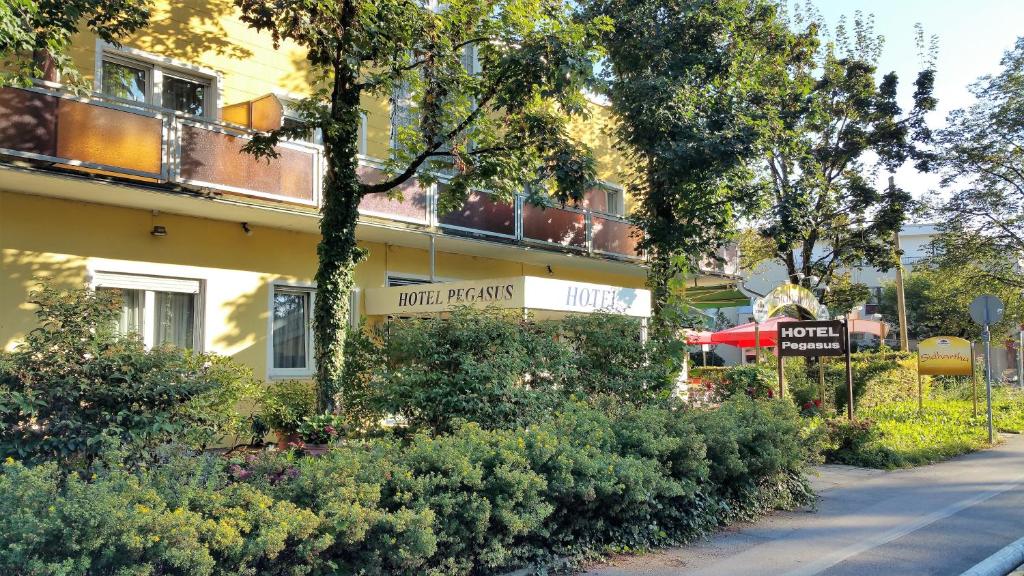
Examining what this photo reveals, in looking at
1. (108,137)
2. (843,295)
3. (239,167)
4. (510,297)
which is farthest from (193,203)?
(843,295)

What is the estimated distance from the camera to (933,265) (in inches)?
1086

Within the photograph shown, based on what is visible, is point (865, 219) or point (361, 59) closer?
point (361, 59)

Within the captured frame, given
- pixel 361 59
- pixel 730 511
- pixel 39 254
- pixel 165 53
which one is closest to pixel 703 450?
pixel 730 511

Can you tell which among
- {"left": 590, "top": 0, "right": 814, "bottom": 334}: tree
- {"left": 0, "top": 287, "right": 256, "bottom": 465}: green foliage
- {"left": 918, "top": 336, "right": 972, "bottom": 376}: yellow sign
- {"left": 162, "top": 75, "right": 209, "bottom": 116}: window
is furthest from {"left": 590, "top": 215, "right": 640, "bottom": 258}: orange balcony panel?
{"left": 0, "top": 287, "right": 256, "bottom": 465}: green foliage

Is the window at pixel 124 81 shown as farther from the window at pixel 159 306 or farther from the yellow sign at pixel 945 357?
the yellow sign at pixel 945 357

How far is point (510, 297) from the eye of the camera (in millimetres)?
12398

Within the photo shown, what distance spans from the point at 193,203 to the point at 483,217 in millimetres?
5614

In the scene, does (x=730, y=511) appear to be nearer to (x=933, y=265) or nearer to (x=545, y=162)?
(x=545, y=162)

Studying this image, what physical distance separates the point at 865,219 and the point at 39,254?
1883cm

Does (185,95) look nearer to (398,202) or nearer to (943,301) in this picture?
(398,202)

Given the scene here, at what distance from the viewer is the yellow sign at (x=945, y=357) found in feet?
61.2

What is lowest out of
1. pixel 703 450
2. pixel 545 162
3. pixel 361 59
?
pixel 703 450

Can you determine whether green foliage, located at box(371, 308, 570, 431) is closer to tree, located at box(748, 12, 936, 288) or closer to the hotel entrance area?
the hotel entrance area

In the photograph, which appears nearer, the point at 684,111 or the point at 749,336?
the point at 684,111
